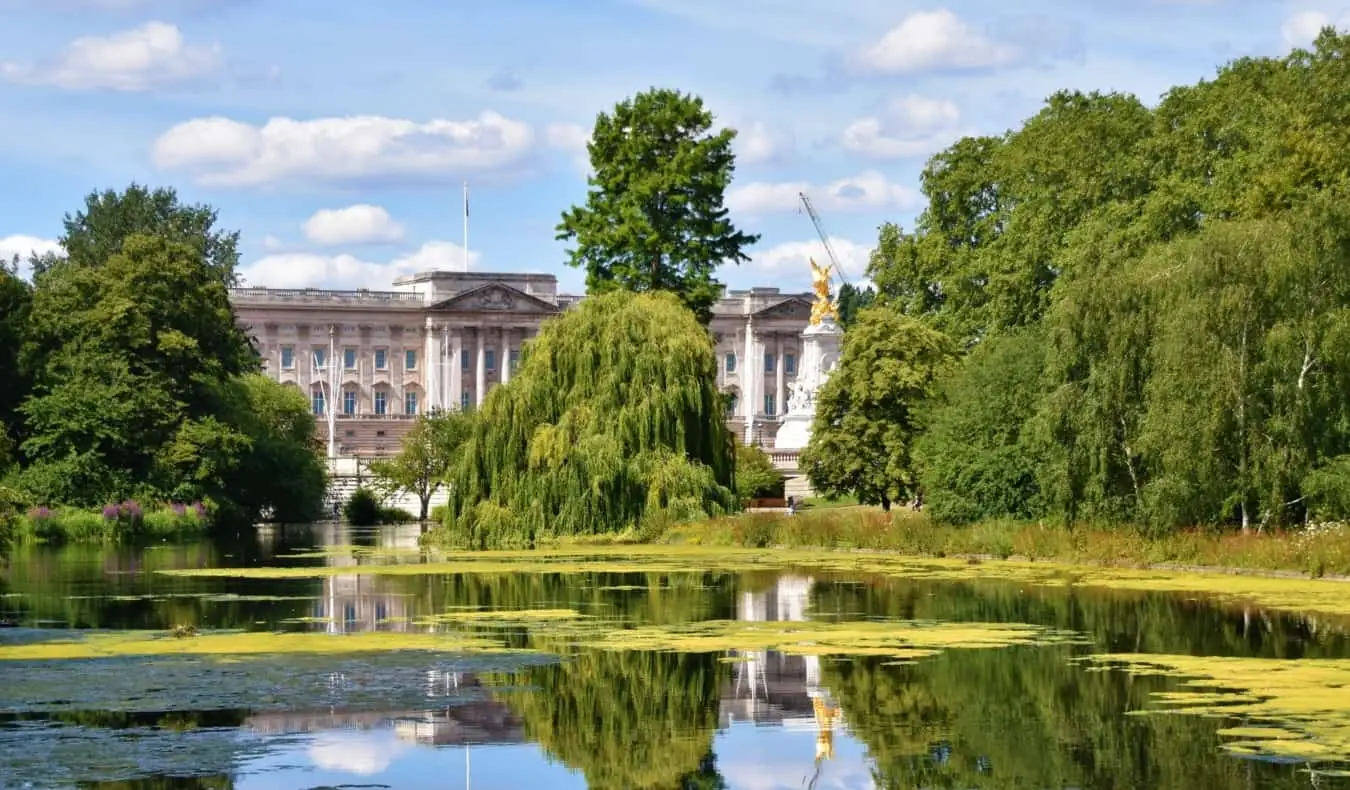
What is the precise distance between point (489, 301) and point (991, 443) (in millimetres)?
121457

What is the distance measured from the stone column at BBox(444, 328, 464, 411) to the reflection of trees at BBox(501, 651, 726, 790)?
14534 centimetres

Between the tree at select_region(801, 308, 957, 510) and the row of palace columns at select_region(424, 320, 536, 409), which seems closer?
the tree at select_region(801, 308, 957, 510)

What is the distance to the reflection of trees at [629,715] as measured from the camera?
1561cm

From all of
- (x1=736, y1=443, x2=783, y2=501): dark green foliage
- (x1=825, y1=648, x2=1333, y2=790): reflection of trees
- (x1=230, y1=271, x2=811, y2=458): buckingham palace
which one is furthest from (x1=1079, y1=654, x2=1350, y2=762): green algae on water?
(x1=230, y1=271, x2=811, y2=458): buckingham palace

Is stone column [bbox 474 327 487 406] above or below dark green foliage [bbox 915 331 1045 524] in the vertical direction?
above

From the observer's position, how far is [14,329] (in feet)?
230

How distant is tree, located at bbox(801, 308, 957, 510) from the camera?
64.5 m

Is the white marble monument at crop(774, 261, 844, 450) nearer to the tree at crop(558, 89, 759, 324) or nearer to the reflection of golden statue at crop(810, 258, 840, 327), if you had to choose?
the reflection of golden statue at crop(810, 258, 840, 327)

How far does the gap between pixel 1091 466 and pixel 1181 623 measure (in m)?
15.5

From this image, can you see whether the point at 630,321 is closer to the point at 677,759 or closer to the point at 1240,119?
the point at 1240,119

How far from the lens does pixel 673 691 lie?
2012 centimetres

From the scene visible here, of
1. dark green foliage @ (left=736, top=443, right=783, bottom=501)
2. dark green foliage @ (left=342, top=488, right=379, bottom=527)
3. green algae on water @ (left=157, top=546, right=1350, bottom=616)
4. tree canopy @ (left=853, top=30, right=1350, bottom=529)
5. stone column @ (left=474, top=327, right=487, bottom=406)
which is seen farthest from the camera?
stone column @ (left=474, top=327, right=487, bottom=406)

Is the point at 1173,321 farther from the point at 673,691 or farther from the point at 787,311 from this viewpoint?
the point at 787,311

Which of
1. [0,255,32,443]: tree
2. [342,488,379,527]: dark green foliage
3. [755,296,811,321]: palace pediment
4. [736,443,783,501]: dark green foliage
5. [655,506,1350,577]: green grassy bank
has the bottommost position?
[655,506,1350,577]: green grassy bank
